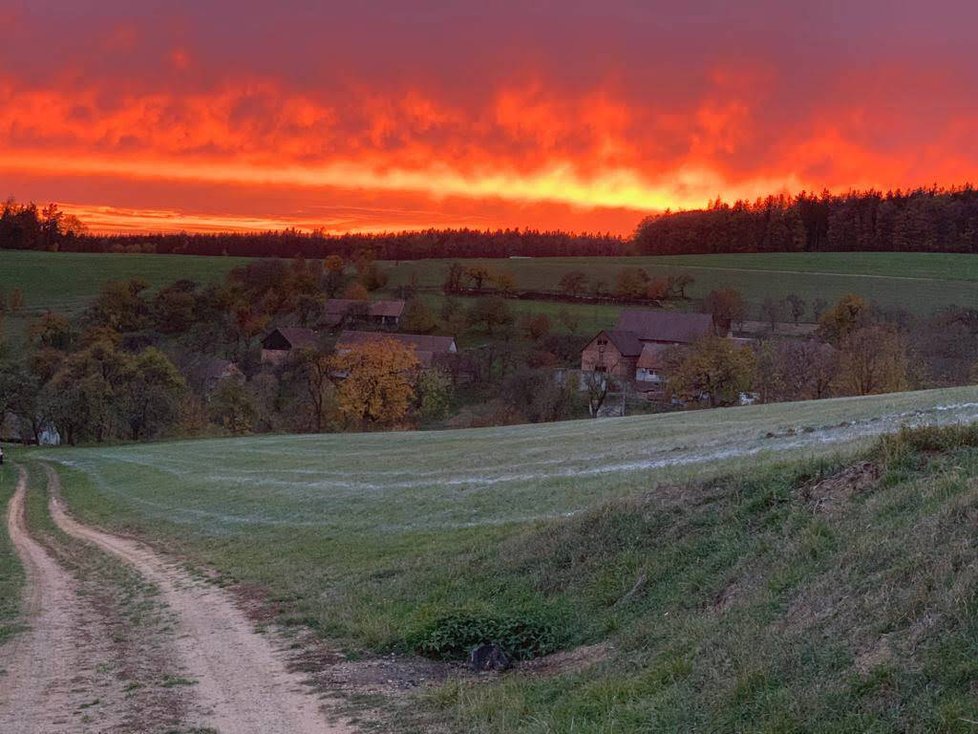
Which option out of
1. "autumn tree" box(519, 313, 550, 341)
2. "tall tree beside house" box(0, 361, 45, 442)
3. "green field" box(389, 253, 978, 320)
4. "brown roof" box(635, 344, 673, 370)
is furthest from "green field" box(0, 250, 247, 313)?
"brown roof" box(635, 344, 673, 370)

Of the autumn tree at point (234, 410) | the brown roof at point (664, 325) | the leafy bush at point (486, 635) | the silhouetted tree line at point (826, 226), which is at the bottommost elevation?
the autumn tree at point (234, 410)

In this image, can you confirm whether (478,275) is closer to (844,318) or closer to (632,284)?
(632,284)

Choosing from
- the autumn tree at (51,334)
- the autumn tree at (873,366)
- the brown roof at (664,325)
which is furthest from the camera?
the brown roof at (664,325)

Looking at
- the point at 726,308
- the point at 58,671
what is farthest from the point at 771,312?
the point at 58,671

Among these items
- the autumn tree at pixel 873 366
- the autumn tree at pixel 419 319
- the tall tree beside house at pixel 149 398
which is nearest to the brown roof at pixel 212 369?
the tall tree beside house at pixel 149 398

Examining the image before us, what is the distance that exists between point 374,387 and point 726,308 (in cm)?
6420

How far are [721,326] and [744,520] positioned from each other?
11912 centimetres

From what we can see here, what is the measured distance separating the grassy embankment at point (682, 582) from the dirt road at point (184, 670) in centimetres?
122

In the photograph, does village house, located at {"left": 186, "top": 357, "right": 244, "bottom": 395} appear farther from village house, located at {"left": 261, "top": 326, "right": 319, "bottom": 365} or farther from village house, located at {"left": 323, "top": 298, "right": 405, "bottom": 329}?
village house, located at {"left": 323, "top": 298, "right": 405, "bottom": 329}

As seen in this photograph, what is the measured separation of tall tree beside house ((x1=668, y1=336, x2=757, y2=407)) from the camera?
272 ft

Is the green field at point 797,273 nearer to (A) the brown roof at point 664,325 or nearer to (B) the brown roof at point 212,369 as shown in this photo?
(A) the brown roof at point 664,325

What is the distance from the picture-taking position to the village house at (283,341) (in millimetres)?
124125

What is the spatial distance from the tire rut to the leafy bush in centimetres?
199

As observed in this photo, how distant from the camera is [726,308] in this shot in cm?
12862
